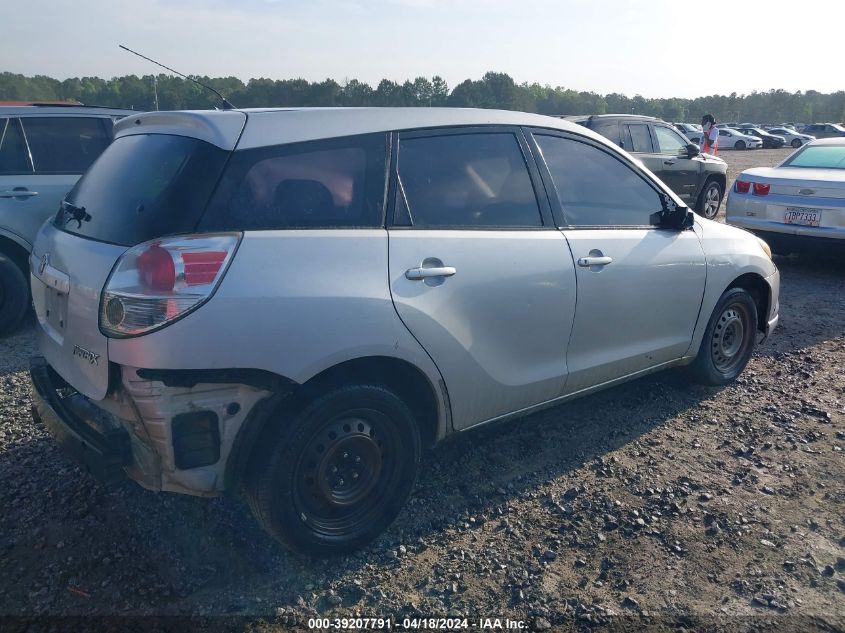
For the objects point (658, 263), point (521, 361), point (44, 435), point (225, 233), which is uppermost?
point (225, 233)

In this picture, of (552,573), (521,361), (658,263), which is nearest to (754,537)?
(552,573)

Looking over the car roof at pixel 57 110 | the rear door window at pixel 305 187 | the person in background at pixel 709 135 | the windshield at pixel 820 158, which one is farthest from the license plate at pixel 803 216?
the person in background at pixel 709 135

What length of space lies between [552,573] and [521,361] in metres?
1.00

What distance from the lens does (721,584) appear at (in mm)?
2779

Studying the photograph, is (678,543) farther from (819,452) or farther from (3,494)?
(3,494)

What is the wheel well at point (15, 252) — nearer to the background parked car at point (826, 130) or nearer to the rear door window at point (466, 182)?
the rear door window at point (466, 182)

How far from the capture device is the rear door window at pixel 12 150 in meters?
5.84

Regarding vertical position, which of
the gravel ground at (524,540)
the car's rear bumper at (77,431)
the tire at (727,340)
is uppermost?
the car's rear bumper at (77,431)

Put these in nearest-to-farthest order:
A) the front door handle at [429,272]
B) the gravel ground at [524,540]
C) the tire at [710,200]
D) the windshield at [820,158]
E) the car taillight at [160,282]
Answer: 1. the car taillight at [160,282]
2. the gravel ground at [524,540]
3. the front door handle at [429,272]
4. the windshield at [820,158]
5. the tire at [710,200]

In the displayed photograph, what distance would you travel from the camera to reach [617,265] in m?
3.71

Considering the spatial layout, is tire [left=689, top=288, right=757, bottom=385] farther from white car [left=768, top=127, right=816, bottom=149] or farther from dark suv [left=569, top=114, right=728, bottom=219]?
white car [left=768, top=127, right=816, bottom=149]

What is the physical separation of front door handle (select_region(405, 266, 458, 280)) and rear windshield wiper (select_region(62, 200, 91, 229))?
1.37 m

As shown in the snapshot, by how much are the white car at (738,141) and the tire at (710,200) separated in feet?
115

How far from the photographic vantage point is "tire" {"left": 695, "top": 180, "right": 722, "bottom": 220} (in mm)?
12719
